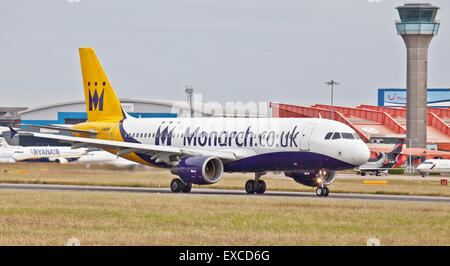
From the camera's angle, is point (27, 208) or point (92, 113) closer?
point (27, 208)

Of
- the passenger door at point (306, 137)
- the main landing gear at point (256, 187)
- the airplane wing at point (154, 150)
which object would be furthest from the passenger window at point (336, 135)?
the airplane wing at point (154, 150)

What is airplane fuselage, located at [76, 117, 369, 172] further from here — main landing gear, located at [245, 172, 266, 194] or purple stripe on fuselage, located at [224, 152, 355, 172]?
Result: main landing gear, located at [245, 172, 266, 194]

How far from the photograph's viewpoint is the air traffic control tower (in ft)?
395

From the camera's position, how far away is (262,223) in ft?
85.6

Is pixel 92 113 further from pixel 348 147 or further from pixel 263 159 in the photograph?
pixel 348 147

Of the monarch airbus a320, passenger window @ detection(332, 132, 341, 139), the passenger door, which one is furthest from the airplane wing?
passenger window @ detection(332, 132, 341, 139)

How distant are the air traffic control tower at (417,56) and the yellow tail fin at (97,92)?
76.6 metres

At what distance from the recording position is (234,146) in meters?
45.2

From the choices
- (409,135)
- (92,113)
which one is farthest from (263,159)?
(409,135)

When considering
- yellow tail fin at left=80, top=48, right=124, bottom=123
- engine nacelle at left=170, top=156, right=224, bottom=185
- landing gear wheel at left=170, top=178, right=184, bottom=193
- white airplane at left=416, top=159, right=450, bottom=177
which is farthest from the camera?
white airplane at left=416, top=159, right=450, bottom=177

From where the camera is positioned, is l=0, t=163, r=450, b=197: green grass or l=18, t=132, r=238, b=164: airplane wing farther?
l=0, t=163, r=450, b=197: green grass

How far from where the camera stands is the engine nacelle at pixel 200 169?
42.2 metres

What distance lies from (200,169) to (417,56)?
86.4 metres
